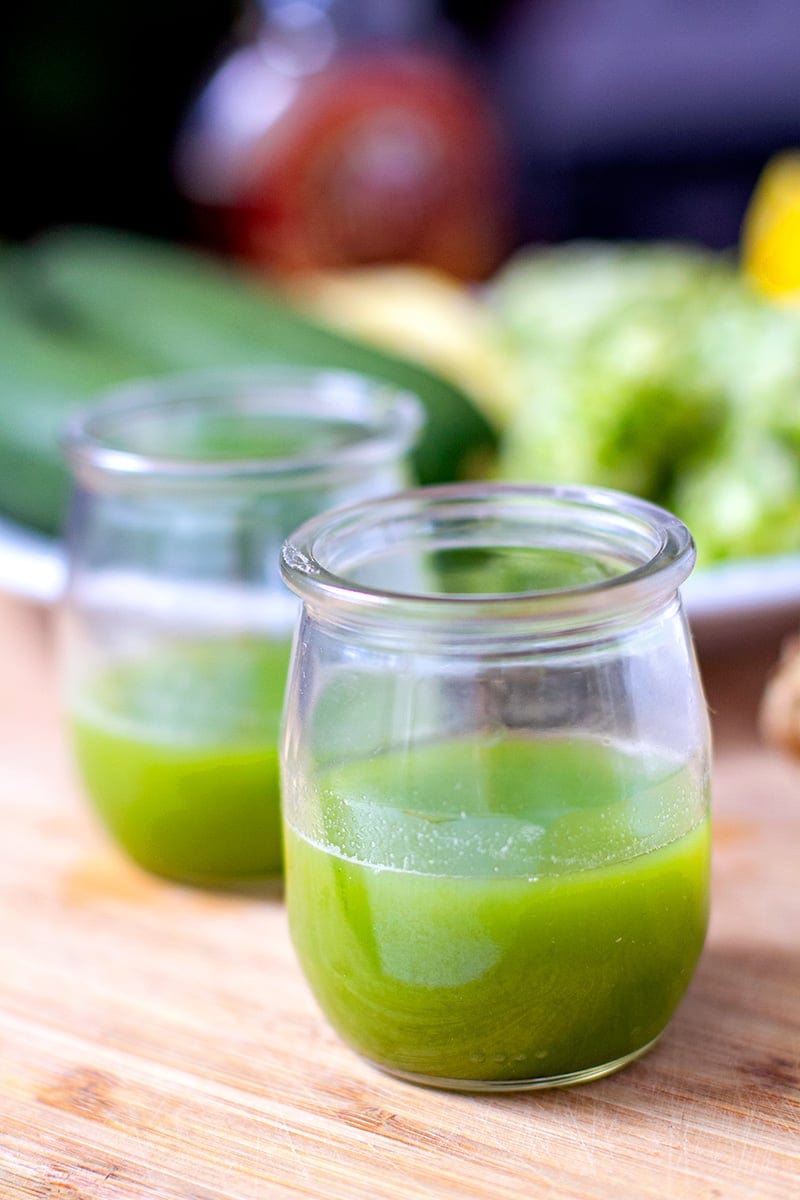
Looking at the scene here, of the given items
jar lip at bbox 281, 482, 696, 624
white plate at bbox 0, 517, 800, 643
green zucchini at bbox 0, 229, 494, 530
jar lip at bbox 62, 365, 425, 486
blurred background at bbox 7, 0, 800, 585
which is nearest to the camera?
jar lip at bbox 281, 482, 696, 624

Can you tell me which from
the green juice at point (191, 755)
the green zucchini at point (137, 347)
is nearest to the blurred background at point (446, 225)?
the green zucchini at point (137, 347)

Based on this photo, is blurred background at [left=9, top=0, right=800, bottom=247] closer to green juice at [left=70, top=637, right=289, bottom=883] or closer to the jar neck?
green juice at [left=70, top=637, right=289, bottom=883]

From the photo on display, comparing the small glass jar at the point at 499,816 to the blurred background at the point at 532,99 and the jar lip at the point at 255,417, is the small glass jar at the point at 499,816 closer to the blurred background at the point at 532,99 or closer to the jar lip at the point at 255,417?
the jar lip at the point at 255,417

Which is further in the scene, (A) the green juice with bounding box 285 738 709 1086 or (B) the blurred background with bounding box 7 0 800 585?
(B) the blurred background with bounding box 7 0 800 585

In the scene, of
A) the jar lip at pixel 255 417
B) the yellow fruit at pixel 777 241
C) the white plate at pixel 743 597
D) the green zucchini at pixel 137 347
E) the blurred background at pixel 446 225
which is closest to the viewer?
the jar lip at pixel 255 417

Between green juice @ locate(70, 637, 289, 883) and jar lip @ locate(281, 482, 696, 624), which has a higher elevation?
jar lip @ locate(281, 482, 696, 624)

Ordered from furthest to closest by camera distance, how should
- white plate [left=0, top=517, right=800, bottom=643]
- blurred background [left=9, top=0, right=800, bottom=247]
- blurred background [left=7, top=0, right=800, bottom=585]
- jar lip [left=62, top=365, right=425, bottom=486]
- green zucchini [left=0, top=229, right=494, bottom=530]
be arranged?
blurred background [left=9, top=0, right=800, bottom=247] < green zucchini [left=0, top=229, right=494, bottom=530] < blurred background [left=7, top=0, right=800, bottom=585] < white plate [left=0, top=517, right=800, bottom=643] < jar lip [left=62, top=365, right=425, bottom=486]

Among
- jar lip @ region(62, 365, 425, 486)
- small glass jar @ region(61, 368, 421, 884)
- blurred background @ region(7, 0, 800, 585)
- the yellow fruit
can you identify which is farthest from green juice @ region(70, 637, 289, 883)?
the yellow fruit

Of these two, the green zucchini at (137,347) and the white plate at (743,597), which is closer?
the white plate at (743,597)
